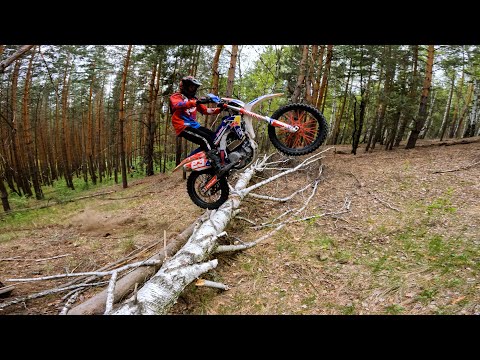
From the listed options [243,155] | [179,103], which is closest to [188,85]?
[179,103]

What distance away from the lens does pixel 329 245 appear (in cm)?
665

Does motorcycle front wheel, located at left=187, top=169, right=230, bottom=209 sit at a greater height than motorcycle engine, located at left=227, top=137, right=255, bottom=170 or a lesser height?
lesser

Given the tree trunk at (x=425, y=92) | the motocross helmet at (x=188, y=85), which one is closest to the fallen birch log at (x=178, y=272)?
the motocross helmet at (x=188, y=85)

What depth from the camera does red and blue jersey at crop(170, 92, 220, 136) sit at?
4.69m

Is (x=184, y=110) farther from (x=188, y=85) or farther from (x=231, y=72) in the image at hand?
(x=231, y=72)

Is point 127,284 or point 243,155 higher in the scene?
point 243,155

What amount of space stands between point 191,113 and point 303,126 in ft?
6.48

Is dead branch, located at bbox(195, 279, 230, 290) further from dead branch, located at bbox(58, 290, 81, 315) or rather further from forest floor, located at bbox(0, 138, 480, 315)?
dead branch, located at bbox(58, 290, 81, 315)

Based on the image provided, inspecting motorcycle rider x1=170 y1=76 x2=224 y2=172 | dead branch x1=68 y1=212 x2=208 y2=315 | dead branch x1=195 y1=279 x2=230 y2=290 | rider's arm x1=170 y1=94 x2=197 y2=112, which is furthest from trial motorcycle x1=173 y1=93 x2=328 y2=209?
dead branch x1=68 y1=212 x2=208 y2=315

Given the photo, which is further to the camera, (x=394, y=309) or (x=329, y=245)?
(x=329, y=245)

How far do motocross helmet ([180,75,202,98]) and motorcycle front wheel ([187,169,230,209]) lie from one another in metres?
1.47

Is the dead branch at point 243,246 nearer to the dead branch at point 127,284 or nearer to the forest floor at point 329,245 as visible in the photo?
the forest floor at point 329,245
